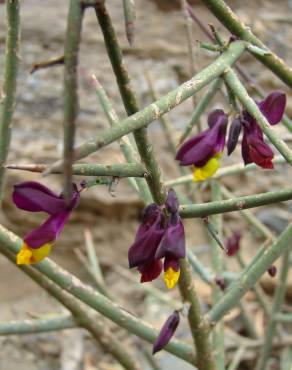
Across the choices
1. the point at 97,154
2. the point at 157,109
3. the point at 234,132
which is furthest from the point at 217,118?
the point at 97,154

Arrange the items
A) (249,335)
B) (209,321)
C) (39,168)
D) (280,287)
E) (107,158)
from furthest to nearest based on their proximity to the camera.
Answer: (107,158) → (249,335) → (280,287) → (209,321) → (39,168)

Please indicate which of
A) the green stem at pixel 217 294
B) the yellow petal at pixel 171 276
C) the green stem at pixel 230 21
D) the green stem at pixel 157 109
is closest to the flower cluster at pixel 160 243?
the yellow petal at pixel 171 276

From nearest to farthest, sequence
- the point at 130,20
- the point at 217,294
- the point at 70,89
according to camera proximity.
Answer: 1. the point at 70,89
2. the point at 130,20
3. the point at 217,294

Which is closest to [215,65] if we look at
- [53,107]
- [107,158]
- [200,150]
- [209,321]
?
[200,150]

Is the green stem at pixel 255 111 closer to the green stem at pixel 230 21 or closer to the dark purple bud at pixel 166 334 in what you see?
the green stem at pixel 230 21

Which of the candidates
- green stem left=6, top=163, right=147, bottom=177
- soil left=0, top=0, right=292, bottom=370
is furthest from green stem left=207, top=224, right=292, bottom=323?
soil left=0, top=0, right=292, bottom=370

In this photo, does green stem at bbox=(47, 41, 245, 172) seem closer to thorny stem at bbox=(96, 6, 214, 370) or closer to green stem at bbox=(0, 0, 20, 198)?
thorny stem at bbox=(96, 6, 214, 370)

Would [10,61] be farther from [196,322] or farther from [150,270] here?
[196,322]

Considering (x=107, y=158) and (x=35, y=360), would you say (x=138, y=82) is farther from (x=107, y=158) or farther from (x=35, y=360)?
(x=35, y=360)
